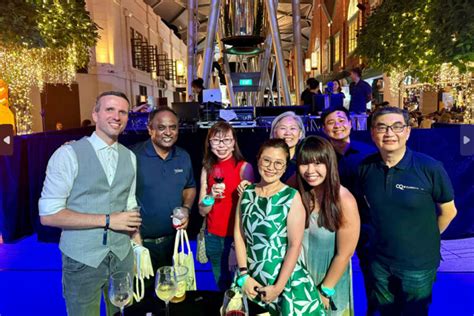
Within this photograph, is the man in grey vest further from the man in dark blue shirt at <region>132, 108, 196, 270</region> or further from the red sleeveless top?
the red sleeveless top

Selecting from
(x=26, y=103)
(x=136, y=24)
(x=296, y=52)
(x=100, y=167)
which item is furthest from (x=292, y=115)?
(x=136, y=24)

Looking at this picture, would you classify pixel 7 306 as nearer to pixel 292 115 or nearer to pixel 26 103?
pixel 292 115

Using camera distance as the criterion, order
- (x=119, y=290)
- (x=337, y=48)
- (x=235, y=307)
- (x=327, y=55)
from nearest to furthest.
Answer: (x=235, y=307)
(x=119, y=290)
(x=337, y=48)
(x=327, y=55)

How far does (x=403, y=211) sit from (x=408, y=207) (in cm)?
3

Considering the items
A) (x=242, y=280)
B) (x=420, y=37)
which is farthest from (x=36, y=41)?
(x=420, y=37)

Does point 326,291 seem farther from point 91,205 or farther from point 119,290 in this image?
point 91,205

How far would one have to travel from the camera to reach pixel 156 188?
2363mm

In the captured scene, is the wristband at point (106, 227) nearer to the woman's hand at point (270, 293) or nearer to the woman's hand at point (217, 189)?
the woman's hand at point (217, 189)

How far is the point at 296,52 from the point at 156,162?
11219 mm

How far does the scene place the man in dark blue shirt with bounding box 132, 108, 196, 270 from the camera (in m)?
2.36

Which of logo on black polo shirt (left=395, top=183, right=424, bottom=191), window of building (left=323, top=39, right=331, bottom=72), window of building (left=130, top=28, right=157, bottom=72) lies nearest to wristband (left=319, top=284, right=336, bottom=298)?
logo on black polo shirt (left=395, top=183, right=424, bottom=191)

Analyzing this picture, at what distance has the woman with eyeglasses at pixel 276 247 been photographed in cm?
182

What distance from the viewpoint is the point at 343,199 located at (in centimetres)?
191

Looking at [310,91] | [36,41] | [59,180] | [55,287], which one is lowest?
[55,287]
